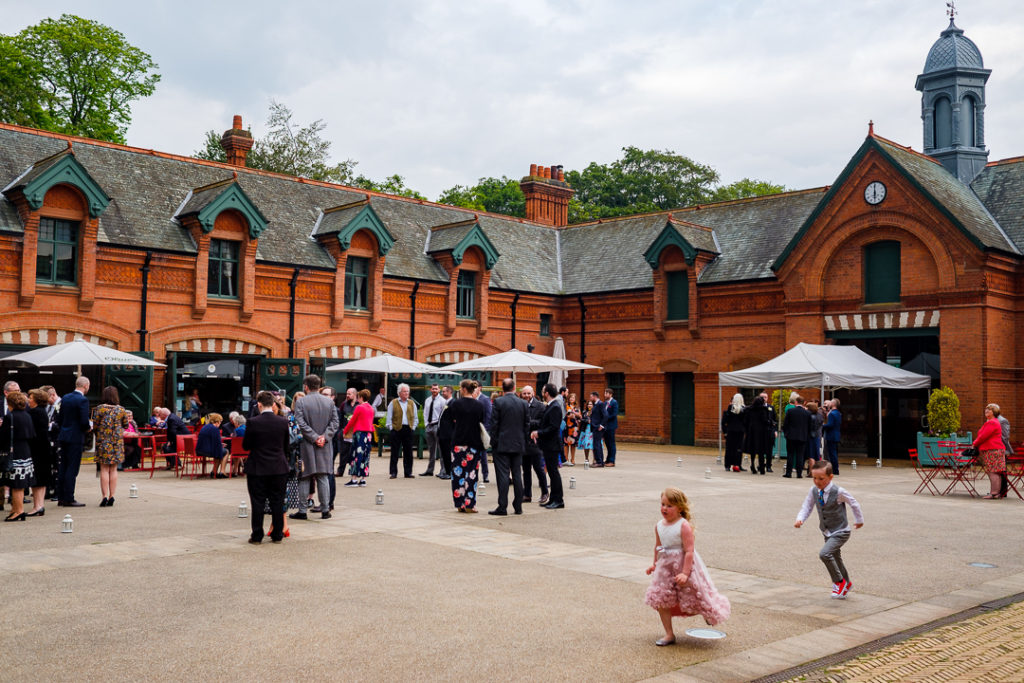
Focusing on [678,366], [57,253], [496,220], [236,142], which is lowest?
[678,366]

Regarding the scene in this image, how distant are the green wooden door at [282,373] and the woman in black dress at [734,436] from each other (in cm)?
1165

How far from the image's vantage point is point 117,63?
4228 centimetres

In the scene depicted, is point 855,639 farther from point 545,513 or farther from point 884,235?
point 884,235

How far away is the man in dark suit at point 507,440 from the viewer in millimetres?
12906

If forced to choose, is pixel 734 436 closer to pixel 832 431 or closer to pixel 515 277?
pixel 832 431

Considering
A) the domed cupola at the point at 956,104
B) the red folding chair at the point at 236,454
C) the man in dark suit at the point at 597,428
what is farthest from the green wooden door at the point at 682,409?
the red folding chair at the point at 236,454

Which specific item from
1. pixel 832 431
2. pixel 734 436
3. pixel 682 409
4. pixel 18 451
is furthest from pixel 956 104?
pixel 18 451

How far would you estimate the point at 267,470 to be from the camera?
34.0 feet

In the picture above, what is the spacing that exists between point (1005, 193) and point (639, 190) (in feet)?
110

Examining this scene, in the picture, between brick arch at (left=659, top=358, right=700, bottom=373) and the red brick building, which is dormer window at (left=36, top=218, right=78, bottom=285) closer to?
the red brick building

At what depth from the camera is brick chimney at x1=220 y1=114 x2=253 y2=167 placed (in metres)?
31.3

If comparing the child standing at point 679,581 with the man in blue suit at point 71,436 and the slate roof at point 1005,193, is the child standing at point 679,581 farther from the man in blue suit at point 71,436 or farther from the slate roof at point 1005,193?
the slate roof at point 1005,193

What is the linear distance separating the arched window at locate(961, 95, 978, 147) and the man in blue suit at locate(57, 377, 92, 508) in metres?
25.7

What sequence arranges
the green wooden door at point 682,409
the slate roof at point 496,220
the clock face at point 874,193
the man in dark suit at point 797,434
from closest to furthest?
the man in dark suit at point 797,434, the slate roof at point 496,220, the clock face at point 874,193, the green wooden door at point 682,409
